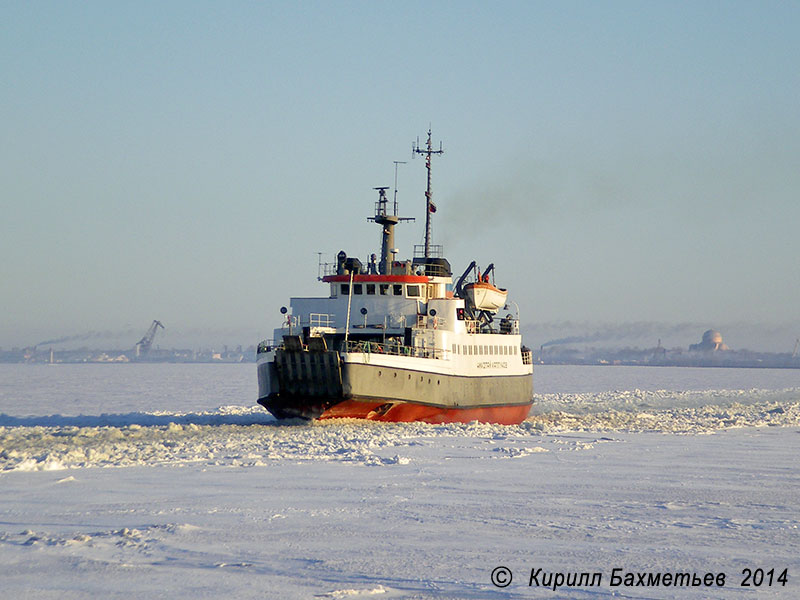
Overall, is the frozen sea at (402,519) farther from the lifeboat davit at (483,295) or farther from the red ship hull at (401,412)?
the lifeboat davit at (483,295)

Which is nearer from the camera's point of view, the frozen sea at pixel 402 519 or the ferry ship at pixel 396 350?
the frozen sea at pixel 402 519

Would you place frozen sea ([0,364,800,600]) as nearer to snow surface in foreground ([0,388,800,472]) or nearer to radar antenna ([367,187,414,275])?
snow surface in foreground ([0,388,800,472])

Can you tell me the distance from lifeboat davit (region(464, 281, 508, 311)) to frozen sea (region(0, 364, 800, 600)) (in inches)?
803

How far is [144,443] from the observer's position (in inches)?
1053

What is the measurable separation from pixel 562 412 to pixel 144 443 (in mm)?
31785

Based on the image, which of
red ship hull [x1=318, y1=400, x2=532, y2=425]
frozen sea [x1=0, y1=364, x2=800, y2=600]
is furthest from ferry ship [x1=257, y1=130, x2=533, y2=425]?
frozen sea [x1=0, y1=364, x2=800, y2=600]

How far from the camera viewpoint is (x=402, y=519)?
13273 millimetres

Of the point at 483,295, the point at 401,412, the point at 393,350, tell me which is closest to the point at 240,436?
the point at 401,412

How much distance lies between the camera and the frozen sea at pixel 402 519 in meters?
9.92

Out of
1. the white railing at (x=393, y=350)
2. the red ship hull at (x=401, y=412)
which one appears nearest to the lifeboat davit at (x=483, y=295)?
the red ship hull at (x=401, y=412)

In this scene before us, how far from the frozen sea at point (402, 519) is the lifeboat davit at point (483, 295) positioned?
67.0 ft

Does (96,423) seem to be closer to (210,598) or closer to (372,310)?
(372,310)

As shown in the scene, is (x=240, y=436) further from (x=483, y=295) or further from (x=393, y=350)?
(x=483, y=295)

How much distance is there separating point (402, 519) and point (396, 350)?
24226 mm
